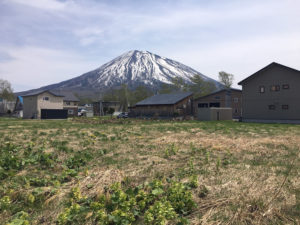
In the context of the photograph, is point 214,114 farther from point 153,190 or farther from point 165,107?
point 153,190

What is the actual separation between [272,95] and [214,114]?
9230 millimetres

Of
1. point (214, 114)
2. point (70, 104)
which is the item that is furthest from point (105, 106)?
point (214, 114)

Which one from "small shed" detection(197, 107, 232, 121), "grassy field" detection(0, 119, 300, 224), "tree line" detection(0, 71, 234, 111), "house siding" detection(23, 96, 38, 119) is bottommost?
"grassy field" detection(0, 119, 300, 224)

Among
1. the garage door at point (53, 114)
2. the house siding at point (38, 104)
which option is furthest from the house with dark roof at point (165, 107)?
the house siding at point (38, 104)

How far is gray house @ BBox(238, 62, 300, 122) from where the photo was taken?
30969 millimetres

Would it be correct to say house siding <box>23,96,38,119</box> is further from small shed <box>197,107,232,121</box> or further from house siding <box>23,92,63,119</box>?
small shed <box>197,107,232,121</box>

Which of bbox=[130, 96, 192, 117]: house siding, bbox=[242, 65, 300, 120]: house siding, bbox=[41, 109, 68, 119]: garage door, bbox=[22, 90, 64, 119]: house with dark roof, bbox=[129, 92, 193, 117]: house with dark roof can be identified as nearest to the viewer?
bbox=[242, 65, 300, 120]: house siding

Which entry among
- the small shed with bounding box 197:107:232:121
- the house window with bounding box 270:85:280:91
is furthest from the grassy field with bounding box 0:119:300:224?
the small shed with bounding box 197:107:232:121

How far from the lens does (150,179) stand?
5.36 metres

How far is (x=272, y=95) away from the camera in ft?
108

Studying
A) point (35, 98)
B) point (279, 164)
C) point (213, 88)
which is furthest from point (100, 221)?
point (213, 88)

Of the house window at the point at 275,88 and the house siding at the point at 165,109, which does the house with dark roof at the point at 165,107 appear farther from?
the house window at the point at 275,88

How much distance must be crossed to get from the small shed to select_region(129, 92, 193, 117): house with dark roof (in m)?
10.5

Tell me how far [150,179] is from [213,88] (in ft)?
296
